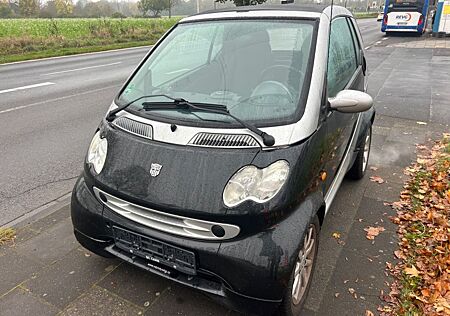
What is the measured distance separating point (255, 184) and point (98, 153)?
1149 mm

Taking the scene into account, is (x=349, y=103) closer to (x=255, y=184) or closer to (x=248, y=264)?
(x=255, y=184)

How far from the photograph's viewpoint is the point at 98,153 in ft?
8.17

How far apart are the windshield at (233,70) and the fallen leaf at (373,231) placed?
1.54 meters

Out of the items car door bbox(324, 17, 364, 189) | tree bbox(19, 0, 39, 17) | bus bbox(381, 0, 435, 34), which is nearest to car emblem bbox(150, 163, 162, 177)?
car door bbox(324, 17, 364, 189)

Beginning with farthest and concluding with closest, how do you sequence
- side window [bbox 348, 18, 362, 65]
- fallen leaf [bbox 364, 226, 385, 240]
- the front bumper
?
1. side window [bbox 348, 18, 362, 65]
2. fallen leaf [bbox 364, 226, 385, 240]
3. the front bumper

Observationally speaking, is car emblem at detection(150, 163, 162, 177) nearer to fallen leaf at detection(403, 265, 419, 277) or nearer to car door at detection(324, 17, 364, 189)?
car door at detection(324, 17, 364, 189)

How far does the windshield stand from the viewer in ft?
7.81

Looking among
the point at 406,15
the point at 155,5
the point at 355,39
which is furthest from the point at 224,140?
the point at 155,5

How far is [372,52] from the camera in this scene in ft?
53.2

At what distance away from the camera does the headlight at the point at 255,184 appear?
199 cm

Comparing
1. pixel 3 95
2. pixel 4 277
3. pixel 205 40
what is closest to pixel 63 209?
pixel 4 277

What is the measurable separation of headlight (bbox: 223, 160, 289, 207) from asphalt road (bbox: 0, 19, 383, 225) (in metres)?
2.64

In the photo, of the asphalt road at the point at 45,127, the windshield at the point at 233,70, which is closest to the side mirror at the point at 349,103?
the windshield at the point at 233,70

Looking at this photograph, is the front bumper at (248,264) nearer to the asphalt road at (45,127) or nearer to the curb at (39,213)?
the curb at (39,213)
